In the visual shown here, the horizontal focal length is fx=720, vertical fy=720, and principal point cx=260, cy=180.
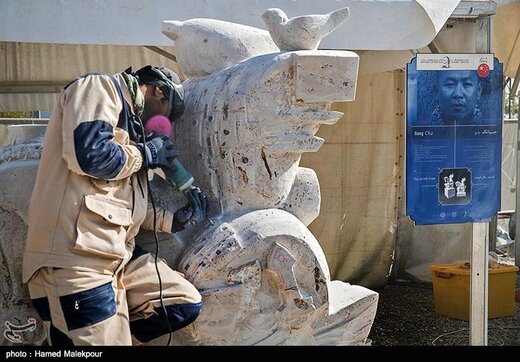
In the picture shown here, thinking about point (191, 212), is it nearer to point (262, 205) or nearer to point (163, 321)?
point (262, 205)

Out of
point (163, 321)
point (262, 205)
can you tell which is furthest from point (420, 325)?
point (163, 321)

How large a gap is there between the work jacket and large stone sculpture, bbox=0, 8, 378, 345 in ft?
0.99

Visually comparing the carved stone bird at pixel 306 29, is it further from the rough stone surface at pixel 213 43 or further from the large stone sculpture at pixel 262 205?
the rough stone surface at pixel 213 43

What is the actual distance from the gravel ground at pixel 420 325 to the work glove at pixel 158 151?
2682mm

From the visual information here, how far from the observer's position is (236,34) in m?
2.76

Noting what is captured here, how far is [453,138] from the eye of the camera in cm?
351

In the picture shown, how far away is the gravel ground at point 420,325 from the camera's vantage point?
4652 millimetres

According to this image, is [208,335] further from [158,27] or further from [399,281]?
[399,281]

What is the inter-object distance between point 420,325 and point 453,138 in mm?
1952

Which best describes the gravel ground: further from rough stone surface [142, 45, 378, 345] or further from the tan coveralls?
the tan coveralls

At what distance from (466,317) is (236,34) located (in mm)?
3162

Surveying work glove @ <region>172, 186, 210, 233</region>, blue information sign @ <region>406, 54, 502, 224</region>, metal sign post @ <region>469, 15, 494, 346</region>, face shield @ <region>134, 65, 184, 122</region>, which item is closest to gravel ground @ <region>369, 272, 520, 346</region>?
metal sign post @ <region>469, 15, 494, 346</region>

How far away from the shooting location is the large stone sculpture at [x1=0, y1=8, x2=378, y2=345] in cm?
241

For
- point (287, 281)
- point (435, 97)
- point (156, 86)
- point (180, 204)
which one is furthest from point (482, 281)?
point (156, 86)
